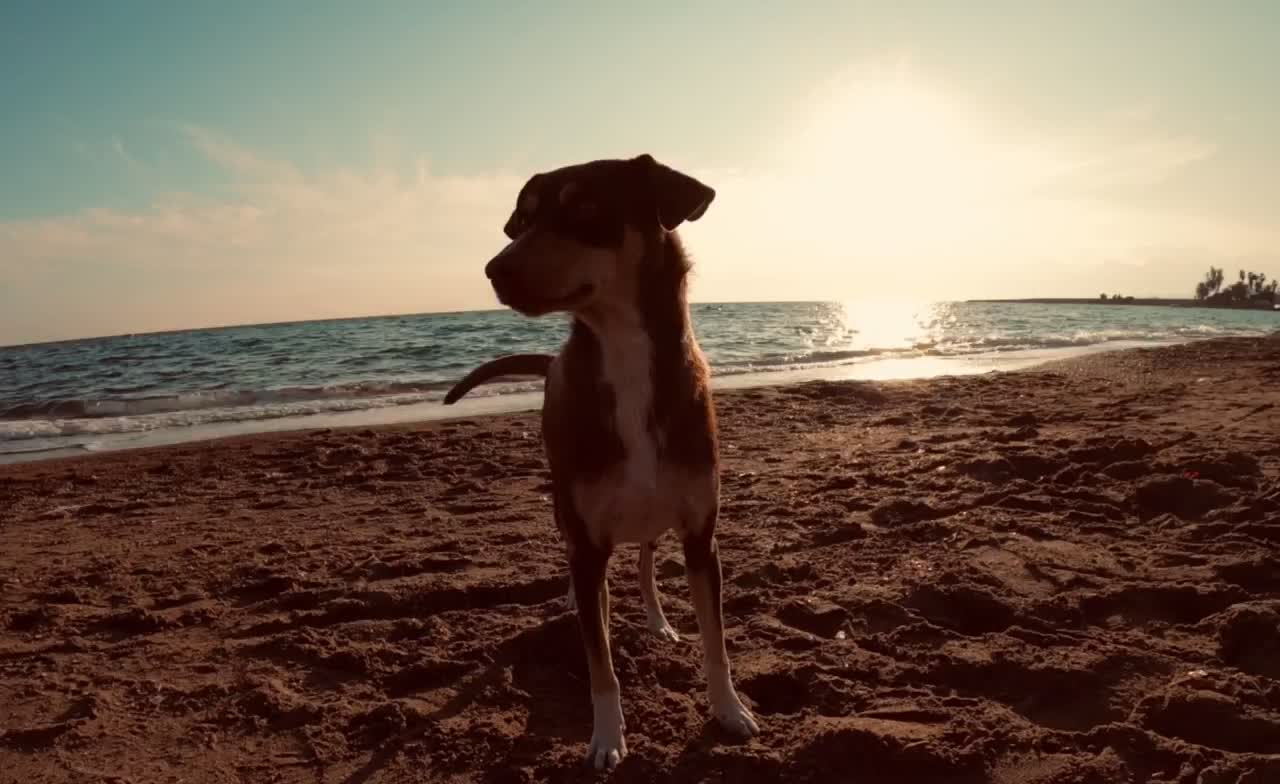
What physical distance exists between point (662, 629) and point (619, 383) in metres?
1.62

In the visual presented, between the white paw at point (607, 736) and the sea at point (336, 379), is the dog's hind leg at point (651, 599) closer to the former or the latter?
the white paw at point (607, 736)

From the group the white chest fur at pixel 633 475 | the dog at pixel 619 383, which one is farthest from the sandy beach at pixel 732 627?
the white chest fur at pixel 633 475

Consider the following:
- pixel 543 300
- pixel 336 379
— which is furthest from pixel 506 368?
pixel 336 379

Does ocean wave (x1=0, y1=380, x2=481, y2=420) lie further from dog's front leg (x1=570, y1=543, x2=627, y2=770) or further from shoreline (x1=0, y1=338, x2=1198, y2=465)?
dog's front leg (x1=570, y1=543, x2=627, y2=770)

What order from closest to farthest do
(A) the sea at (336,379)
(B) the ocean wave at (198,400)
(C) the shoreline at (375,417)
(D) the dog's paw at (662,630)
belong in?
(D) the dog's paw at (662,630)
(C) the shoreline at (375,417)
(A) the sea at (336,379)
(B) the ocean wave at (198,400)

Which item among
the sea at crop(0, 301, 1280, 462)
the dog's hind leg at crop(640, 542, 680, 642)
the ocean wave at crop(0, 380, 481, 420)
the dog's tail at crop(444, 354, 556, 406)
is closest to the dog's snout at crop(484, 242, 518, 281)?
the dog's tail at crop(444, 354, 556, 406)

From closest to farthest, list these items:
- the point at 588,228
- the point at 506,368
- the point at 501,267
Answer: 1. the point at 501,267
2. the point at 588,228
3. the point at 506,368

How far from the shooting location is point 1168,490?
17.0ft

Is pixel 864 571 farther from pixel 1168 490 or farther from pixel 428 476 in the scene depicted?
pixel 428 476

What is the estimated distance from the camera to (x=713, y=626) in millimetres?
2988

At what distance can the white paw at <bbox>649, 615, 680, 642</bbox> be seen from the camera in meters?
3.80

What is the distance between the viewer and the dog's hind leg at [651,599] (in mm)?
3828

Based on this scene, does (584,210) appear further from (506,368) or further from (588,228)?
(506,368)

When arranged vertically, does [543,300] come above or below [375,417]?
above
